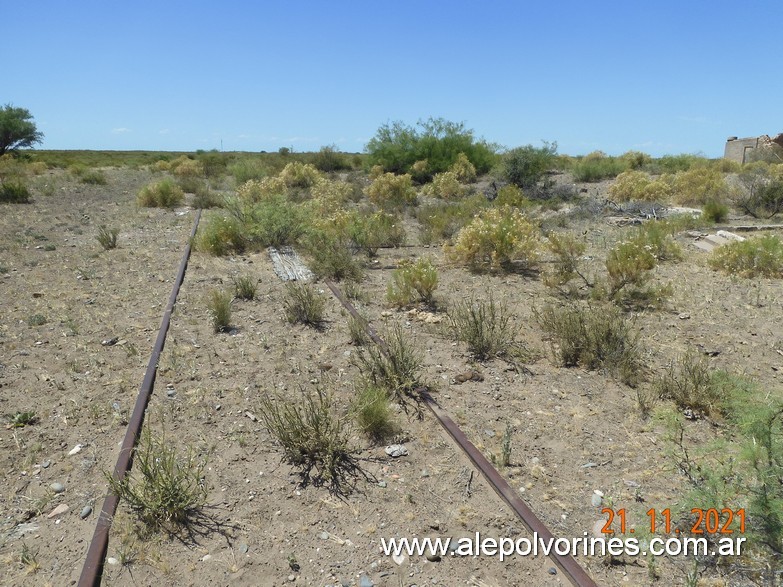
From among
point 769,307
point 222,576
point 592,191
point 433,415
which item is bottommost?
point 222,576

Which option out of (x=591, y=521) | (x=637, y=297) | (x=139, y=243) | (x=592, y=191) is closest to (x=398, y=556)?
(x=591, y=521)

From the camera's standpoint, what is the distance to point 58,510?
4.28m

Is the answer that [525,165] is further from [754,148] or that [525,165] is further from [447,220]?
[754,148]

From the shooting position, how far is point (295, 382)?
6273mm

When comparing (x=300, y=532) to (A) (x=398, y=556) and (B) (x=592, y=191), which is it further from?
(B) (x=592, y=191)

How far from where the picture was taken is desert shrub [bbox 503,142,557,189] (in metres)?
21.9

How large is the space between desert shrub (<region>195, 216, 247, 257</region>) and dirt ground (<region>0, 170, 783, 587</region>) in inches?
102

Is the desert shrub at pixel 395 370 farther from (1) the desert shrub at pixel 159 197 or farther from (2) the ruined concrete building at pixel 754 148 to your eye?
(2) the ruined concrete building at pixel 754 148

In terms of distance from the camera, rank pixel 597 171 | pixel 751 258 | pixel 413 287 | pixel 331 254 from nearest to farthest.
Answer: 1. pixel 413 287
2. pixel 751 258
3. pixel 331 254
4. pixel 597 171

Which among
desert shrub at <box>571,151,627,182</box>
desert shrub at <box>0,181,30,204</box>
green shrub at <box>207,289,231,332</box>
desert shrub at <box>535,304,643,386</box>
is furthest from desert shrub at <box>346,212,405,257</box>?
desert shrub at <box>571,151,627,182</box>

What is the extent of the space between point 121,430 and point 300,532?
2.32m

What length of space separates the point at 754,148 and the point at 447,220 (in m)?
27.2

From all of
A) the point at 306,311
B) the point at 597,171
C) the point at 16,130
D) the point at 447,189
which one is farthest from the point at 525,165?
the point at 16,130

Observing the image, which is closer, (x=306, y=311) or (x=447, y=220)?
(x=306, y=311)
